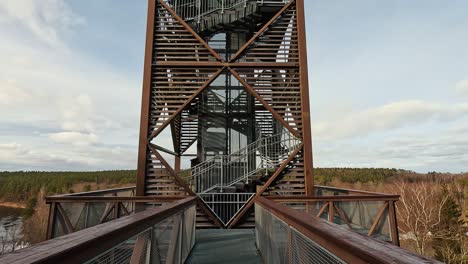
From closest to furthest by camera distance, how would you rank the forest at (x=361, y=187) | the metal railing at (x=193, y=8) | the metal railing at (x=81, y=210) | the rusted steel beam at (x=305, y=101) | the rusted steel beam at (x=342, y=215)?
the metal railing at (x=81, y=210), the rusted steel beam at (x=342, y=215), the rusted steel beam at (x=305, y=101), the metal railing at (x=193, y=8), the forest at (x=361, y=187)

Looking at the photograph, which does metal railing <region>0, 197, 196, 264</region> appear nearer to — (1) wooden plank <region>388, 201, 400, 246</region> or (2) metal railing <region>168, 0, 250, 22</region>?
(1) wooden plank <region>388, 201, 400, 246</region>

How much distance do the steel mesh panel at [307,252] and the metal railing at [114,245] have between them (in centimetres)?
124

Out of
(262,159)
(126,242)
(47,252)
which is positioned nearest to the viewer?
(47,252)

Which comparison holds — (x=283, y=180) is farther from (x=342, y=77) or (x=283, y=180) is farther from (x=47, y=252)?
(x=47, y=252)

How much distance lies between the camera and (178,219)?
3680mm

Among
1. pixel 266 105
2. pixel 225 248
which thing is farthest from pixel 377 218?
pixel 266 105

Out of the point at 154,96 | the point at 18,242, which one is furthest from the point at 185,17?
the point at 18,242

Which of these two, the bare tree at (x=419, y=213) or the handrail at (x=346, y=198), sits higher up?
the handrail at (x=346, y=198)

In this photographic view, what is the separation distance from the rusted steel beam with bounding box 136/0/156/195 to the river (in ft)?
141

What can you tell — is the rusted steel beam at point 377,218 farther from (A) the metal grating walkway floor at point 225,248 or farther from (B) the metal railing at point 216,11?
(B) the metal railing at point 216,11

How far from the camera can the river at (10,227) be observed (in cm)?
3871

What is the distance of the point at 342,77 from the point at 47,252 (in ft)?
43.9

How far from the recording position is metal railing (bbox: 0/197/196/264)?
106 centimetres

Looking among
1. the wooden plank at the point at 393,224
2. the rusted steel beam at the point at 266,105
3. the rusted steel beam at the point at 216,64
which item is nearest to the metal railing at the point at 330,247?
the wooden plank at the point at 393,224
